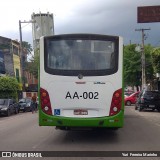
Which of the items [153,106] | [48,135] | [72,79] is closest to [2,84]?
[153,106]

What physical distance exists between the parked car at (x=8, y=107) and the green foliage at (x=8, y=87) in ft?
27.0

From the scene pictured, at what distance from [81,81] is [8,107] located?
21.5 m

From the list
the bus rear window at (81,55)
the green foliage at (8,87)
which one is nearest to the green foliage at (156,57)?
the green foliage at (8,87)

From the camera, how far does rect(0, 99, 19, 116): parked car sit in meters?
33.1

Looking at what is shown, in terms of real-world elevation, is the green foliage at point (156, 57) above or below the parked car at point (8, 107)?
above

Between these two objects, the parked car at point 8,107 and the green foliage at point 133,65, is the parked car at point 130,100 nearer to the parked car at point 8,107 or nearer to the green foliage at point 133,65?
the parked car at point 8,107

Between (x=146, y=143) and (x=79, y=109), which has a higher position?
(x=79, y=109)

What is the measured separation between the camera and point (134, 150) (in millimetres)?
11602

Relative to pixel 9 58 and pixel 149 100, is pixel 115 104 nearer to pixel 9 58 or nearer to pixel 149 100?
pixel 149 100

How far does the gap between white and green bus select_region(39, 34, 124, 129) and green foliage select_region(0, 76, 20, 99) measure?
3234 centimetres

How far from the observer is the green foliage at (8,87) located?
45.0 m

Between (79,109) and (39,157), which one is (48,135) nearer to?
(79,109)

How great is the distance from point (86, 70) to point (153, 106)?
21.1m

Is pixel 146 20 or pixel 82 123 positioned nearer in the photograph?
pixel 82 123
